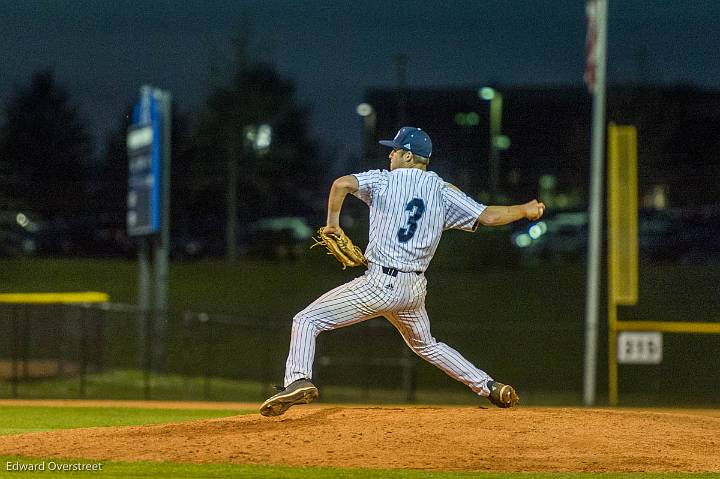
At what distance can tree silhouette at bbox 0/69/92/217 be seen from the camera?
4453 centimetres

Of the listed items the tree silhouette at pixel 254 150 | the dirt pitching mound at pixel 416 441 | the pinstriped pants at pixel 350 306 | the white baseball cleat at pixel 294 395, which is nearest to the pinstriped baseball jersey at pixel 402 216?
the pinstriped pants at pixel 350 306

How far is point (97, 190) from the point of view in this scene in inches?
1698

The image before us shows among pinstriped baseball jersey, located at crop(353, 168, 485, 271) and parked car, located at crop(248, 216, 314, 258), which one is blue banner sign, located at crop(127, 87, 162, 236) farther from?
parked car, located at crop(248, 216, 314, 258)

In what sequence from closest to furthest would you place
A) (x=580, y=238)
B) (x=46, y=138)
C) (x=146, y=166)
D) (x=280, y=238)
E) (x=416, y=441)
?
(x=416, y=441)
(x=146, y=166)
(x=580, y=238)
(x=280, y=238)
(x=46, y=138)

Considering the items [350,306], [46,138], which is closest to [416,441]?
[350,306]

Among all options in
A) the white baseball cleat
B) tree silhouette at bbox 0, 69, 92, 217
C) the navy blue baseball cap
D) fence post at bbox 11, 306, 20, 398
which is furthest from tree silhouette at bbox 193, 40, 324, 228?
the white baseball cleat

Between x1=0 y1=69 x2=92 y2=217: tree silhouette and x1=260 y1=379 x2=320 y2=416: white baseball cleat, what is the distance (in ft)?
120

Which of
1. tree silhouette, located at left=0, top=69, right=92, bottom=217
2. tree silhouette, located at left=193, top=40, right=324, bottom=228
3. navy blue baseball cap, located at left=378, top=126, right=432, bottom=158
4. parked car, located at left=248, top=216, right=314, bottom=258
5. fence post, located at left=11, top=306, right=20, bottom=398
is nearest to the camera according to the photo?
navy blue baseball cap, located at left=378, top=126, right=432, bottom=158

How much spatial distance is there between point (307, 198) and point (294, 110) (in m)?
2.83

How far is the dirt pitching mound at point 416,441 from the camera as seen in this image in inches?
292

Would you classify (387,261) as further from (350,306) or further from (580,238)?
(580,238)

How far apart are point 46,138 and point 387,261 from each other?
132 feet

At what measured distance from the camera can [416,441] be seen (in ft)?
25.5

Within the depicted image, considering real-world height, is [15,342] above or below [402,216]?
below
